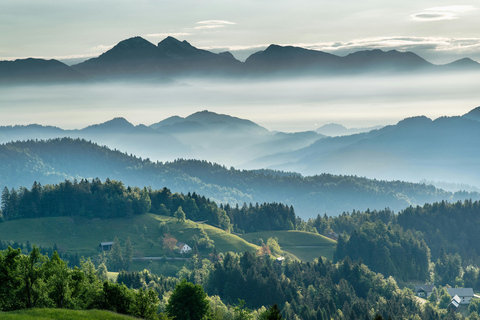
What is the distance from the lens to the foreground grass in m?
68.2

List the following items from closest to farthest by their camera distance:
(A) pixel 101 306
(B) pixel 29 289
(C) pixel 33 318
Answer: (C) pixel 33 318
(B) pixel 29 289
(A) pixel 101 306

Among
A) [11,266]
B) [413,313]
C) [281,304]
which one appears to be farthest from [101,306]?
[413,313]

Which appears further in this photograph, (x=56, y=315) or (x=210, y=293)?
(x=210, y=293)

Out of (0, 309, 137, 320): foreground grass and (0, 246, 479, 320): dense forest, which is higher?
(0, 309, 137, 320): foreground grass

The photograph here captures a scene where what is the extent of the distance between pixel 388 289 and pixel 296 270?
2722 cm

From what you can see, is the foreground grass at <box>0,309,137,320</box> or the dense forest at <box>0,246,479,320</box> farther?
the dense forest at <box>0,246,479,320</box>

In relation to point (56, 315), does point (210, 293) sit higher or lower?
lower

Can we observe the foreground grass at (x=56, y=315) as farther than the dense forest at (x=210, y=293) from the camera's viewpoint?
No

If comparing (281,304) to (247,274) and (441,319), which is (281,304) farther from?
(441,319)

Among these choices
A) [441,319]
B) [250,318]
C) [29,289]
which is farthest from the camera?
[441,319]

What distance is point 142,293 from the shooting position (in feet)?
291

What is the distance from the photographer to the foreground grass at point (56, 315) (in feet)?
224

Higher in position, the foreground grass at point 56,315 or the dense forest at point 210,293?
the foreground grass at point 56,315

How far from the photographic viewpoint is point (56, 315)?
7131cm
